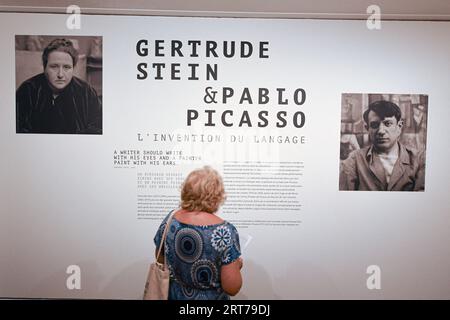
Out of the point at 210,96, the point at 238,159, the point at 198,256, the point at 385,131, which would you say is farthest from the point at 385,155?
the point at 198,256

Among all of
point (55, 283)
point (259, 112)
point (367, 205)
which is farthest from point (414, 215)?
point (55, 283)

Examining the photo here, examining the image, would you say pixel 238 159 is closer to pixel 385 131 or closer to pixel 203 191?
pixel 203 191

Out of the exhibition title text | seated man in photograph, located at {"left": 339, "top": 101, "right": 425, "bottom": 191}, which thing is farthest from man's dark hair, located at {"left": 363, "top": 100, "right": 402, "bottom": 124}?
the exhibition title text

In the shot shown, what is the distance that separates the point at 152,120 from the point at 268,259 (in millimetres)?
893

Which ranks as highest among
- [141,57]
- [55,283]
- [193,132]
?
[141,57]

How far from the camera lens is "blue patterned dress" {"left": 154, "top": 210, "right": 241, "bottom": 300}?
6.04 ft

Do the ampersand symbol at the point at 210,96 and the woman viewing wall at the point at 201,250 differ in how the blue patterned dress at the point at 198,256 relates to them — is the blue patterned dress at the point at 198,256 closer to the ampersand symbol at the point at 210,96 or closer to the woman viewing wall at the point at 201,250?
the woman viewing wall at the point at 201,250

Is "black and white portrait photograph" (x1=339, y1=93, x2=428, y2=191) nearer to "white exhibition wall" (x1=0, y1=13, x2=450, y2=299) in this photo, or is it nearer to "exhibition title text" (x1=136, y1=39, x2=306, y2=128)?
"white exhibition wall" (x1=0, y1=13, x2=450, y2=299)

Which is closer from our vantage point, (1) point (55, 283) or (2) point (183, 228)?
(2) point (183, 228)

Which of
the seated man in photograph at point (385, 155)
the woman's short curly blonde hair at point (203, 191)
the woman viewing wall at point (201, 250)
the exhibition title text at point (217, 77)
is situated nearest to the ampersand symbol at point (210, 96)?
the exhibition title text at point (217, 77)

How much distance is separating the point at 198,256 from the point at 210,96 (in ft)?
2.48

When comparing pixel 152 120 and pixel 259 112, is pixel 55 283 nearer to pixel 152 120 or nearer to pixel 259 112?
pixel 152 120

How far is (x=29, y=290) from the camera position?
207 cm

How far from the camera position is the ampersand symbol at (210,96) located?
1.99 m
